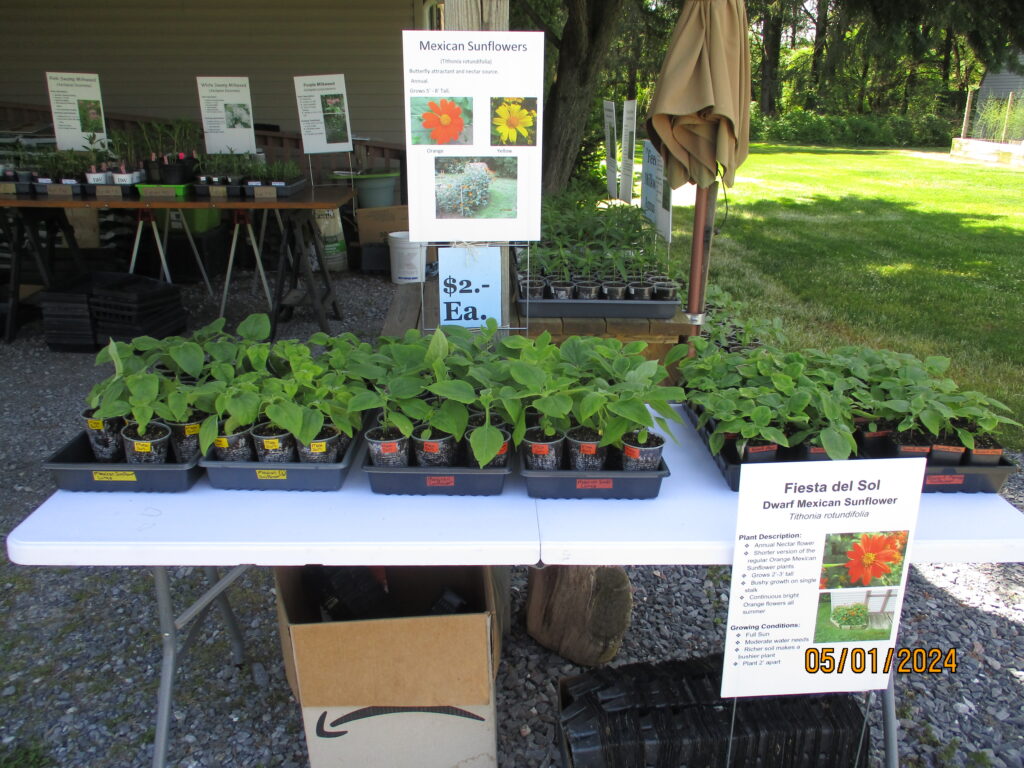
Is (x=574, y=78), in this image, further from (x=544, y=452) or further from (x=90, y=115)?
(x=544, y=452)

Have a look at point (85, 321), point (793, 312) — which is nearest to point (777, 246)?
point (793, 312)

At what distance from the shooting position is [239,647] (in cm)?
234

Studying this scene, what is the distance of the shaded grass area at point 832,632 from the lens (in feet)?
4.87

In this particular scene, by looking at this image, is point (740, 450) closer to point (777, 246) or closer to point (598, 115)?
point (777, 246)

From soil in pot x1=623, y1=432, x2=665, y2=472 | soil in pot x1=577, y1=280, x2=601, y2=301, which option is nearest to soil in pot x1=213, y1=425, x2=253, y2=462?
soil in pot x1=623, y1=432, x2=665, y2=472

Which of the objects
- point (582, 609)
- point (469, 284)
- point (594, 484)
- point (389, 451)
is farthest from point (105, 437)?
point (582, 609)

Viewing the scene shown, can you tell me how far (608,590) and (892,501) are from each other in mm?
1030

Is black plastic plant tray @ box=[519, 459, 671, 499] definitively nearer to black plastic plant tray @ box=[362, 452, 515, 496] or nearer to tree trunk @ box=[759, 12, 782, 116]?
black plastic plant tray @ box=[362, 452, 515, 496]

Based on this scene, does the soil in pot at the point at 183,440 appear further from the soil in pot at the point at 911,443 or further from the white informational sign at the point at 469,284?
the soil in pot at the point at 911,443

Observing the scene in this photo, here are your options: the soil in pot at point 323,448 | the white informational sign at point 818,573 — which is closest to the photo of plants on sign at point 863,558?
the white informational sign at point 818,573

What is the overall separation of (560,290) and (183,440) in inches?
74.3

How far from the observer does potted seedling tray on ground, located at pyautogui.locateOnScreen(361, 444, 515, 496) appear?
164 cm

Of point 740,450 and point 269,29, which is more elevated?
point 269,29

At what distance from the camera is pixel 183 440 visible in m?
1.67
